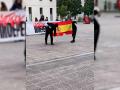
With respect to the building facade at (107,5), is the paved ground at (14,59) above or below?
below

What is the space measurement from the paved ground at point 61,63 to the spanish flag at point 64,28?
0.7 inches

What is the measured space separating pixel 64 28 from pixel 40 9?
0.12m

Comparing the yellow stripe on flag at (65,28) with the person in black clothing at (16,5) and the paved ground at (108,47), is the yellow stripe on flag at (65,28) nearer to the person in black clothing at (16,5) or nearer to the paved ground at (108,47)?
the paved ground at (108,47)

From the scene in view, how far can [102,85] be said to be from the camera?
1.44 m

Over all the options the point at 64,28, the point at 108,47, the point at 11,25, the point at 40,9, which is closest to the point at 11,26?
the point at 11,25

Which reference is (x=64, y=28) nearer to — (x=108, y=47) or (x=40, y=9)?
(x=40, y=9)

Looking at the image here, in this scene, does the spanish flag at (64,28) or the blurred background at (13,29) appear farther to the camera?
the spanish flag at (64,28)

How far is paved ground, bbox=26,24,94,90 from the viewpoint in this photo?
960 millimetres

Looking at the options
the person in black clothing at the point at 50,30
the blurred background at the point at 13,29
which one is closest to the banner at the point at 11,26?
the blurred background at the point at 13,29

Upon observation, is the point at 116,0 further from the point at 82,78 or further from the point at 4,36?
the point at 82,78

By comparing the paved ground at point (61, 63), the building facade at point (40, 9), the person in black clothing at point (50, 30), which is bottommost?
the paved ground at point (61, 63)

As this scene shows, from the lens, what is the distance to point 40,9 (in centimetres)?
84

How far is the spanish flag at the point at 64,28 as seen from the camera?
0.93m

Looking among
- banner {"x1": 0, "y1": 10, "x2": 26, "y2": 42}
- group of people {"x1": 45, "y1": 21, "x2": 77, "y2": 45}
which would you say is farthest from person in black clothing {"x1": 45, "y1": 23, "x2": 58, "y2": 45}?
banner {"x1": 0, "y1": 10, "x2": 26, "y2": 42}
